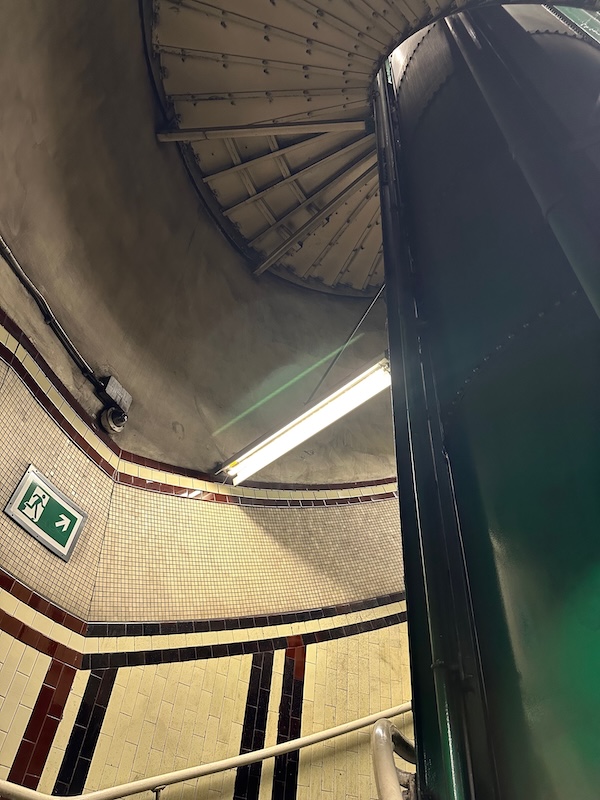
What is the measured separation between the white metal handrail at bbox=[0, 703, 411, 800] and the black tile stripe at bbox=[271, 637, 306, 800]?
0.10 meters

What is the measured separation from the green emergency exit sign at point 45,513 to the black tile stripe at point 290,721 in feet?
5.66

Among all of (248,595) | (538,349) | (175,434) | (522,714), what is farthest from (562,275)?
(175,434)

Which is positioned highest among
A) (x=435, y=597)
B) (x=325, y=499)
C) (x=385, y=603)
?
(x=325, y=499)

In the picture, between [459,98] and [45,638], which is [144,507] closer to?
[45,638]

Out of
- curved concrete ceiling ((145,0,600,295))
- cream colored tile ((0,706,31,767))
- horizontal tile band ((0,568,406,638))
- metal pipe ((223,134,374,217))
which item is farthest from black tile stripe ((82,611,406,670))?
metal pipe ((223,134,374,217))

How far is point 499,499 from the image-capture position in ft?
4.06

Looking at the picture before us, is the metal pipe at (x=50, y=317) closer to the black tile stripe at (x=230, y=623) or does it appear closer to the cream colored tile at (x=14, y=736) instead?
the black tile stripe at (x=230, y=623)

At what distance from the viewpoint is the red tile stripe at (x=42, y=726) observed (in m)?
2.27

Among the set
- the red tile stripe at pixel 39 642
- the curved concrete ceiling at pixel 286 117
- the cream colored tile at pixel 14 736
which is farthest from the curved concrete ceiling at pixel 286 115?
the cream colored tile at pixel 14 736

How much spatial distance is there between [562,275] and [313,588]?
10.9 feet

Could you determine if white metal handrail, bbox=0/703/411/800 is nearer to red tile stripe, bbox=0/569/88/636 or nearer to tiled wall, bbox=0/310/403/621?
red tile stripe, bbox=0/569/88/636

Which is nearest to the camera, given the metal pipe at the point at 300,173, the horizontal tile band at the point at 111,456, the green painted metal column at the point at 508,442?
the green painted metal column at the point at 508,442

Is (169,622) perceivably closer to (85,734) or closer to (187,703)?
(187,703)

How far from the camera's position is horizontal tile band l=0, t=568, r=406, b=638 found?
107 inches
